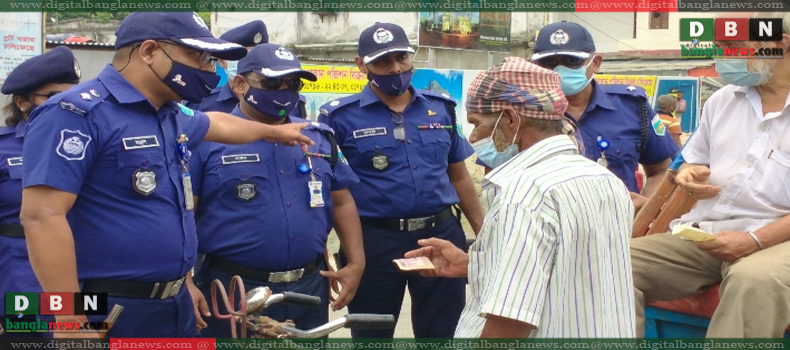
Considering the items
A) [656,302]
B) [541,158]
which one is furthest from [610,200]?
[656,302]

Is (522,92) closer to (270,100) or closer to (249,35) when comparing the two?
(270,100)

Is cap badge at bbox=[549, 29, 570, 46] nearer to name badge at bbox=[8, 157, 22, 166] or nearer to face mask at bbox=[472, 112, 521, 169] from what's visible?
face mask at bbox=[472, 112, 521, 169]

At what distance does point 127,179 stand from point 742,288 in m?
2.30

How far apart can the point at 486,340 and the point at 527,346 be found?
13 centimetres

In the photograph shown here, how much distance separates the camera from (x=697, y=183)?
11.6ft

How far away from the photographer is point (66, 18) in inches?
1506

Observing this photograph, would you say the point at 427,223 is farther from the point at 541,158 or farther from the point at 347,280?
the point at 541,158

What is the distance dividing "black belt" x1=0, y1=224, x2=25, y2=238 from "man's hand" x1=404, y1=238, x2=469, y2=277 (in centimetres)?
216

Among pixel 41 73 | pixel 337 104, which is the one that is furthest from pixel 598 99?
pixel 41 73

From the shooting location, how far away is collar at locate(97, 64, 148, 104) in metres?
3.12

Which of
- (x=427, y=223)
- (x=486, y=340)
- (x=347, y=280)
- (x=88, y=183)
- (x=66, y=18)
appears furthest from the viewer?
(x=66, y=18)

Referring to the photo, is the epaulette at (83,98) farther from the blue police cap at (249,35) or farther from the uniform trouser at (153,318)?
the blue police cap at (249,35)

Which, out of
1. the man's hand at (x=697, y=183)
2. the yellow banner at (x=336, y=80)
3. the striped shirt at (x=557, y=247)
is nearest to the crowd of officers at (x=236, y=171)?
the striped shirt at (x=557, y=247)

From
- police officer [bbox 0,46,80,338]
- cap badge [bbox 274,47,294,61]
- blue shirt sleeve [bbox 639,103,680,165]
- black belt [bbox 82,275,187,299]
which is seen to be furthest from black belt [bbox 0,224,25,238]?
blue shirt sleeve [bbox 639,103,680,165]
